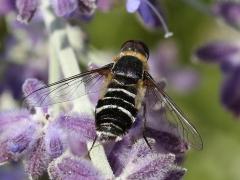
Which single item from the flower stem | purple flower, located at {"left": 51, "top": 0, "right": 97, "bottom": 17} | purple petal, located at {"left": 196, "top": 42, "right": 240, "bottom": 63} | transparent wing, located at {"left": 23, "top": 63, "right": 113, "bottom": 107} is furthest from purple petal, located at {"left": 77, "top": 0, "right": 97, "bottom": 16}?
purple petal, located at {"left": 196, "top": 42, "right": 240, "bottom": 63}

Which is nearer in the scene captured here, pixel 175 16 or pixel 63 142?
pixel 63 142

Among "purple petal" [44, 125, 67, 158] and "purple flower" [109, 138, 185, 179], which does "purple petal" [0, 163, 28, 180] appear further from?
"purple flower" [109, 138, 185, 179]

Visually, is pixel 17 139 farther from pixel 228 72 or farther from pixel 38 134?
pixel 228 72

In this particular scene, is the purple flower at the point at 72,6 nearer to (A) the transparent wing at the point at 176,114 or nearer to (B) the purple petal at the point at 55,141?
(A) the transparent wing at the point at 176,114

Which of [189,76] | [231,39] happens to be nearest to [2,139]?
[231,39]

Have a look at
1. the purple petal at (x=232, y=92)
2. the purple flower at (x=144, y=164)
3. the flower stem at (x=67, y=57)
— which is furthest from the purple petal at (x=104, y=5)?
the purple flower at (x=144, y=164)

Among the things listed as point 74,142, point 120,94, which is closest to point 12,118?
point 74,142

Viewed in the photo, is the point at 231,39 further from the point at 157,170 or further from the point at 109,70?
the point at 157,170
